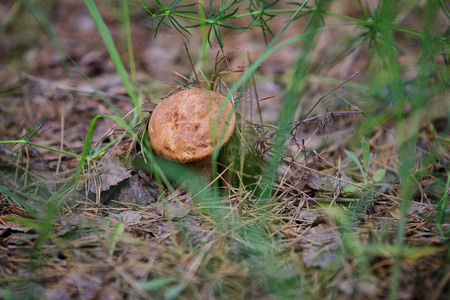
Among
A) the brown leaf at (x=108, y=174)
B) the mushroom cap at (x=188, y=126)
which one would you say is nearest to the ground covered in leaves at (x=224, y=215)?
the brown leaf at (x=108, y=174)

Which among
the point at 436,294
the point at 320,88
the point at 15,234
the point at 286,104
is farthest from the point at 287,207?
the point at 320,88

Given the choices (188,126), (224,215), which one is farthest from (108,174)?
(224,215)

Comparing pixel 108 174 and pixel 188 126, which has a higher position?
pixel 188 126

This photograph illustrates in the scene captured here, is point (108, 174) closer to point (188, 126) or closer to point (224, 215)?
point (188, 126)

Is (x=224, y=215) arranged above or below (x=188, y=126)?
below

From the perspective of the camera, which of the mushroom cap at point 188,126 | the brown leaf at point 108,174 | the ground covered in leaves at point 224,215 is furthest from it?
the brown leaf at point 108,174

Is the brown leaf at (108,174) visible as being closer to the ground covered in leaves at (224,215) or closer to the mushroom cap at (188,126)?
the ground covered in leaves at (224,215)

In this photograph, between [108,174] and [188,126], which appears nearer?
[188,126]
